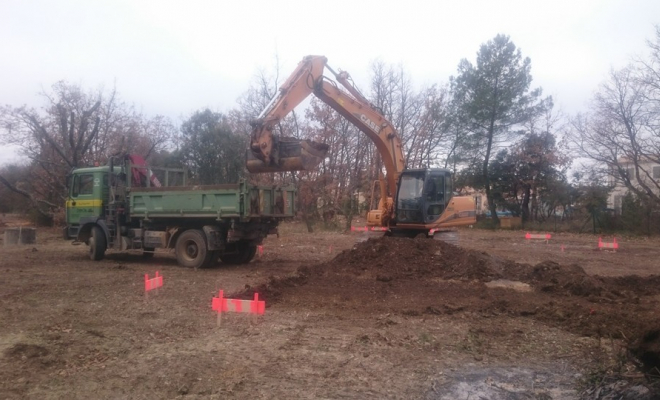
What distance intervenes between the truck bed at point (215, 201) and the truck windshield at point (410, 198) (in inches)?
121

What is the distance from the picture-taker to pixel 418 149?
3638cm

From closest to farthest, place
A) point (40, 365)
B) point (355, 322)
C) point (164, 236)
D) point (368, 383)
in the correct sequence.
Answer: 1. point (368, 383)
2. point (40, 365)
3. point (355, 322)
4. point (164, 236)

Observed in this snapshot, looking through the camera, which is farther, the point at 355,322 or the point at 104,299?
the point at 104,299

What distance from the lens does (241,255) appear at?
15.3m

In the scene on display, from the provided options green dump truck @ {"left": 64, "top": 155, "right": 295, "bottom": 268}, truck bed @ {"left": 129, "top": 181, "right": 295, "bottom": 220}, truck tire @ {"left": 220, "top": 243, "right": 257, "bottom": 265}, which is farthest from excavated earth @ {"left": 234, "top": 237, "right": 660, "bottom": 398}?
truck tire @ {"left": 220, "top": 243, "right": 257, "bottom": 265}

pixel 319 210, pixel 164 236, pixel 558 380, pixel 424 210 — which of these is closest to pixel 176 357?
pixel 558 380

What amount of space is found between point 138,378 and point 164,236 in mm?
9333

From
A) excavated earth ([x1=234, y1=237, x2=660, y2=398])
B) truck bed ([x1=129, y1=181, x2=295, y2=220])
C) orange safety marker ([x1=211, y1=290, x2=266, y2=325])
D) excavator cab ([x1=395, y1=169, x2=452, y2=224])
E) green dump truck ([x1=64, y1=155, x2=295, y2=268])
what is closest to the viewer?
orange safety marker ([x1=211, y1=290, x2=266, y2=325])

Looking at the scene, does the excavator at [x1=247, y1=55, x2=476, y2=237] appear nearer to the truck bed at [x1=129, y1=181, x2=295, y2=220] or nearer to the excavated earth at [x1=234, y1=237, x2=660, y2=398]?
the truck bed at [x1=129, y1=181, x2=295, y2=220]

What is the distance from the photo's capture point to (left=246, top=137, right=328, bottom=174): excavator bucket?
12688 millimetres

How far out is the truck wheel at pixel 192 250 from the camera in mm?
13938

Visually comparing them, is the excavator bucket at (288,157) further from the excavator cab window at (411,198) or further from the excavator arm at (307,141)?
the excavator cab window at (411,198)

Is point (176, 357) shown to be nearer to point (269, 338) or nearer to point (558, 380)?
point (269, 338)

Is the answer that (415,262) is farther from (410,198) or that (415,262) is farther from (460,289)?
(410,198)
